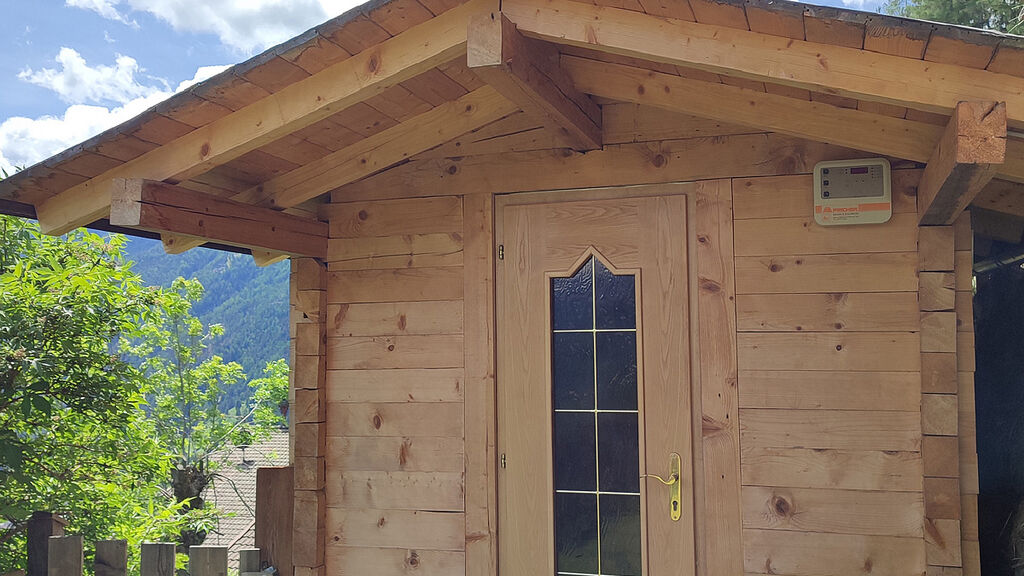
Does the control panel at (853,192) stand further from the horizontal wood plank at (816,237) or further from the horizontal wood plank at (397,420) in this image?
the horizontal wood plank at (397,420)

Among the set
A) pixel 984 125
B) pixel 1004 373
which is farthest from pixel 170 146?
pixel 1004 373

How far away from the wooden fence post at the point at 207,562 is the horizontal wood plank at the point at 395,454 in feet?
3.51

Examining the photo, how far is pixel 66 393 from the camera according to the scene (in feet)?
17.9

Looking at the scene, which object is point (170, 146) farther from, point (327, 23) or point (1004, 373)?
point (1004, 373)

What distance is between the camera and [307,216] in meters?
4.27

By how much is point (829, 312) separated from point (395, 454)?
2.02 m

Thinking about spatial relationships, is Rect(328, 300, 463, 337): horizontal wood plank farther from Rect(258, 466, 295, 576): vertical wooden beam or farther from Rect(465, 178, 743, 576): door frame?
Rect(258, 466, 295, 576): vertical wooden beam

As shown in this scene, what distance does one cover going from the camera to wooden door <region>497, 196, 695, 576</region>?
12.1 feet

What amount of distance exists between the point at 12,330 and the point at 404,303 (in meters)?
2.90

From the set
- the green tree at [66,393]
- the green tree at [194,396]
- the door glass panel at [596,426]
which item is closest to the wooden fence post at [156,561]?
the door glass panel at [596,426]

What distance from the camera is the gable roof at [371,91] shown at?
238 centimetres

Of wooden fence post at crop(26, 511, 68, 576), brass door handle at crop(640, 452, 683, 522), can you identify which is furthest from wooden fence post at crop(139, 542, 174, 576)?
brass door handle at crop(640, 452, 683, 522)

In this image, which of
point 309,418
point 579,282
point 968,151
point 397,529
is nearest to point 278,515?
point 309,418

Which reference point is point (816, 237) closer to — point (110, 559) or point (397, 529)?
point (397, 529)
